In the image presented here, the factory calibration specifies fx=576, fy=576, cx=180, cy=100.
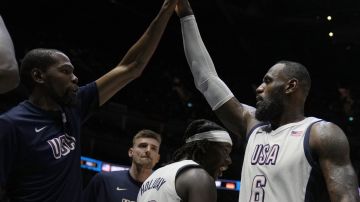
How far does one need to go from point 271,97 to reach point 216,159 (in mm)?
464

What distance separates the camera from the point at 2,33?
4.86 feet

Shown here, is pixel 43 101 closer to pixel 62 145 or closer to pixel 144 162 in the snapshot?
pixel 62 145

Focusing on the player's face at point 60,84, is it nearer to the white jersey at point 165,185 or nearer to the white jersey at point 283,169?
the white jersey at point 165,185

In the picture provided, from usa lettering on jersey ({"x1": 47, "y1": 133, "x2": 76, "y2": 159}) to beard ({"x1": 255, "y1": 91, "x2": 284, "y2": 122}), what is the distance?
1.01 metres

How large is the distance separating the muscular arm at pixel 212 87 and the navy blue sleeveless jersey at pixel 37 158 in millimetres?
978

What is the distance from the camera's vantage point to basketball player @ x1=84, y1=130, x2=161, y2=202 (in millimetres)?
4426

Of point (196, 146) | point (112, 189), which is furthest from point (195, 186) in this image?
point (112, 189)

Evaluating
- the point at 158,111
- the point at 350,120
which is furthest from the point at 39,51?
the point at 350,120

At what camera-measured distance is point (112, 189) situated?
4438 millimetres

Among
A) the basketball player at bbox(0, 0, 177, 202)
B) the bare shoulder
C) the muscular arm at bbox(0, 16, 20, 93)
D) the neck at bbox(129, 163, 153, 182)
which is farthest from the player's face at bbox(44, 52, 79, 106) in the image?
the neck at bbox(129, 163, 153, 182)

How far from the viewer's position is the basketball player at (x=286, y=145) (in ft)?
8.95

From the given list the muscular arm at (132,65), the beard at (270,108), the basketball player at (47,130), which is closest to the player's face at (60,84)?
the basketball player at (47,130)

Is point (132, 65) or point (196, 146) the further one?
point (132, 65)

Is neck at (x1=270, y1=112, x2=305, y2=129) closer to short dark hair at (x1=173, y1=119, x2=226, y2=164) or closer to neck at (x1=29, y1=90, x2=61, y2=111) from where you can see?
short dark hair at (x1=173, y1=119, x2=226, y2=164)
